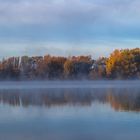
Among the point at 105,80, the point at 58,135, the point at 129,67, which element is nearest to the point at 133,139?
the point at 58,135

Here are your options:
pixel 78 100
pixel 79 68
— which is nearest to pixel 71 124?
pixel 78 100

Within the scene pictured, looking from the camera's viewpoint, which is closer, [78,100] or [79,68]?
[78,100]

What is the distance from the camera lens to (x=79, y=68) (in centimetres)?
4628

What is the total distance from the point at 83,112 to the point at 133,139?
4972mm

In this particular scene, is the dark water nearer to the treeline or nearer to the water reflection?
the water reflection

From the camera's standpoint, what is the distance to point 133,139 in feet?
26.2

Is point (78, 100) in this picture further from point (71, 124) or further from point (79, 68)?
point (79, 68)

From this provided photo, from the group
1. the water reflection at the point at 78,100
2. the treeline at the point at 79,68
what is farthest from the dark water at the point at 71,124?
the treeline at the point at 79,68

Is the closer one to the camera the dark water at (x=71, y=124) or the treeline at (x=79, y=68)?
the dark water at (x=71, y=124)

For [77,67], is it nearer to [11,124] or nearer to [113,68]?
[113,68]

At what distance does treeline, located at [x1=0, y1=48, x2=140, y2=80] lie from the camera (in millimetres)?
44875

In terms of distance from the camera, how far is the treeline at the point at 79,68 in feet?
147

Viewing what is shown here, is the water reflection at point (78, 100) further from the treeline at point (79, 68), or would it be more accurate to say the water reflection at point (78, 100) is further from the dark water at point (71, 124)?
the treeline at point (79, 68)

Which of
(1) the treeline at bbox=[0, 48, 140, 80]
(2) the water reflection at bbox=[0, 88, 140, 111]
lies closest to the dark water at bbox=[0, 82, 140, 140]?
(2) the water reflection at bbox=[0, 88, 140, 111]
